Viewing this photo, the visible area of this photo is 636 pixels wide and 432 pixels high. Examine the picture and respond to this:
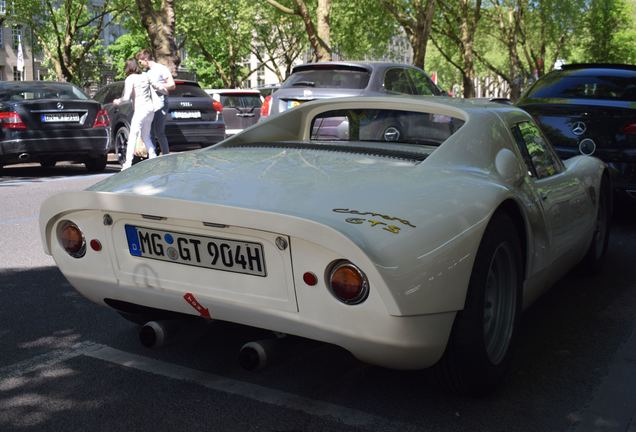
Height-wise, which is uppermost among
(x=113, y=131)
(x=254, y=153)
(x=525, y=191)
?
(x=254, y=153)

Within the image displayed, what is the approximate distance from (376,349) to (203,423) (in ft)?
2.39

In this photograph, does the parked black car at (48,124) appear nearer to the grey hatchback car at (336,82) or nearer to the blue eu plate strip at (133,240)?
the grey hatchback car at (336,82)

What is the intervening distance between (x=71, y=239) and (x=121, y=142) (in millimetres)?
12606

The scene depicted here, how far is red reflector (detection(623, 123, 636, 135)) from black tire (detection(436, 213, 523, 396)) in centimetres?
489

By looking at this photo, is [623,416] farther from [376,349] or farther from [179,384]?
[179,384]

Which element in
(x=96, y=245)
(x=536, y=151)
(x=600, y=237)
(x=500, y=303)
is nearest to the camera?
(x=96, y=245)

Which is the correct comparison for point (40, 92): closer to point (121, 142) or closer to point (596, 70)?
point (121, 142)

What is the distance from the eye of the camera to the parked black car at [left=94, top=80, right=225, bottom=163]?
16078 mm

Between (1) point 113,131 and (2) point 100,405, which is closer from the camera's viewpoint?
(2) point 100,405

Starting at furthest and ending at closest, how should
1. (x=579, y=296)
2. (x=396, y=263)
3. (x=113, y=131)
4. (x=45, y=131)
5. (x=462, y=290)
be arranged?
(x=113, y=131) → (x=45, y=131) → (x=579, y=296) → (x=462, y=290) → (x=396, y=263)

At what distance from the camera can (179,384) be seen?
376 centimetres

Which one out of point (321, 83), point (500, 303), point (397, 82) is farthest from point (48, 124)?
point (500, 303)

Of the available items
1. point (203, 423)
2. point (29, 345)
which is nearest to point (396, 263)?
point (203, 423)

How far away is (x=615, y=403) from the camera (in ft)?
12.1
